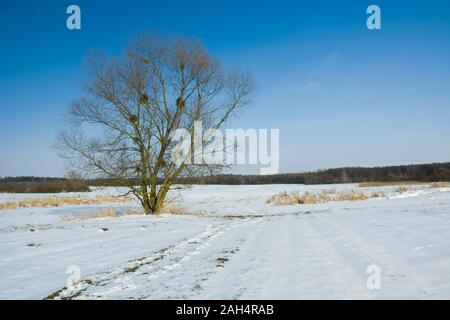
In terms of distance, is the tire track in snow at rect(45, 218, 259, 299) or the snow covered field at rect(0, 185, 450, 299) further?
the tire track in snow at rect(45, 218, 259, 299)

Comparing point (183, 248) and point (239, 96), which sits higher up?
point (239, 96)

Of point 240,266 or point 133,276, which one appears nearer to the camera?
point 133,276

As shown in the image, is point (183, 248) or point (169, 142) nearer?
point (183, 248)

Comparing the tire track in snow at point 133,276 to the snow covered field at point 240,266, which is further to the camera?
the tire track in snow at point 133,276

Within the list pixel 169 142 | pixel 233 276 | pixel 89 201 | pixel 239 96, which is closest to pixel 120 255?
pixel 233 276

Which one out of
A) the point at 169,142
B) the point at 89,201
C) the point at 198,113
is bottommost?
the point at 89,201

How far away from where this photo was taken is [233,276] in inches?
181
